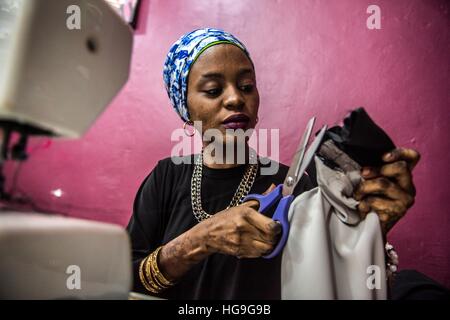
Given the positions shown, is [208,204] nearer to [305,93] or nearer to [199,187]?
[199,187]

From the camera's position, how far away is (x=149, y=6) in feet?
2.26

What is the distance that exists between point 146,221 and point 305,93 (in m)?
0.38

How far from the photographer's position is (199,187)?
633 millimetres

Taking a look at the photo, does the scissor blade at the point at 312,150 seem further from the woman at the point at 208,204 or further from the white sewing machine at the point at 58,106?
the white sewing machine at the point at 58,106

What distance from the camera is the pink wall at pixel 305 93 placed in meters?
0.60

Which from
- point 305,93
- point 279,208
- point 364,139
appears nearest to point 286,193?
point 279,208

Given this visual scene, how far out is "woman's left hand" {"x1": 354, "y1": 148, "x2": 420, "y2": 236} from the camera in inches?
17.3

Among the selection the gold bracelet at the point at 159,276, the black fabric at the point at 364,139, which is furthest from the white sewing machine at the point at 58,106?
the black fabric at the point at 364,139

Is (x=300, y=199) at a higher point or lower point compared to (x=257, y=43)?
lower

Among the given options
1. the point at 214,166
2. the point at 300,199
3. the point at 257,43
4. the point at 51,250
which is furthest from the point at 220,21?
→ the point at 51,250

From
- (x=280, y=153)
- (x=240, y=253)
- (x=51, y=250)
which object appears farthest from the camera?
(x=280, y=153)

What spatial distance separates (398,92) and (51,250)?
0.60 m

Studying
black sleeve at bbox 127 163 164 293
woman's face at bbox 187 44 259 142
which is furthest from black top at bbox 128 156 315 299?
woman's face at bbox 187 44 259 142
